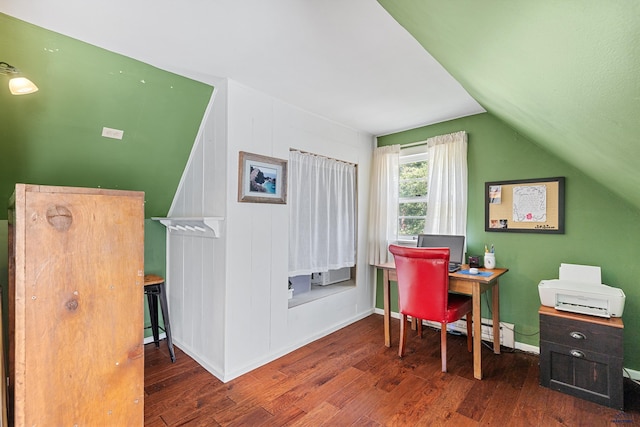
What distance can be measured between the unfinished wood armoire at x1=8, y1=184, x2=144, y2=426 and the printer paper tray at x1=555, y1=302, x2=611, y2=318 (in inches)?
111

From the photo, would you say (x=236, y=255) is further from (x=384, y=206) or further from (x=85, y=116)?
(x=384, y=206)

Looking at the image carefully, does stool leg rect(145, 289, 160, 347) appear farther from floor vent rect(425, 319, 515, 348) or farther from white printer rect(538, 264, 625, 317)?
white printer rect(538, 264, 625, 317)

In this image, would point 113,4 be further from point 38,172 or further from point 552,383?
point 552,383

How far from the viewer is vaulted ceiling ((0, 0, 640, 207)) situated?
673 mm

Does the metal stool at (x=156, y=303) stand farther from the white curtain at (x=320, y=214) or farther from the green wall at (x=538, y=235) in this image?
the green wall at (x=538, y=235)

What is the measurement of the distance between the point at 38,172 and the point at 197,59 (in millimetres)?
1417

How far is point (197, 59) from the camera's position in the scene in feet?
6.55

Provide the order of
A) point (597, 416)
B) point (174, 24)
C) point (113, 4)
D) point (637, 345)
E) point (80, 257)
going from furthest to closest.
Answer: point (637, 345) → point (597, 416) → point (174, 24) → point (113, 4) → point (80, 257)

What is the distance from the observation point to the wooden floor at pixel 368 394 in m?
1.88

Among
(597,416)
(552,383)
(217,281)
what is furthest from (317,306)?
(597,416)

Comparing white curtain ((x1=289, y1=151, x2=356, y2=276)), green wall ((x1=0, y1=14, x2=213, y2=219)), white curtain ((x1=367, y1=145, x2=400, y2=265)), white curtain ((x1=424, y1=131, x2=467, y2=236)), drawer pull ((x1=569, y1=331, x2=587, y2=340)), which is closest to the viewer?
green wall ((x1=0, y1=14, x2=213, y2=219))

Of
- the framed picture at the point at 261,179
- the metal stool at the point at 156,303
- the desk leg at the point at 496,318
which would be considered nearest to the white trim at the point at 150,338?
the metal stool at the point at 156,303

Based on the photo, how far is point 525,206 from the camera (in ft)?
9.25

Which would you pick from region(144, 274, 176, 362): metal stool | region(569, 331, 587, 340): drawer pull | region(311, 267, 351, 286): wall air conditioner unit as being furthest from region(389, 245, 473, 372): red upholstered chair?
region(144, 274, 176, 362): metal stool
